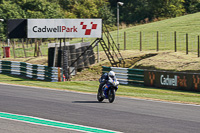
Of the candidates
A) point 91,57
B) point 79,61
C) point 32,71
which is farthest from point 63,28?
point 91,57

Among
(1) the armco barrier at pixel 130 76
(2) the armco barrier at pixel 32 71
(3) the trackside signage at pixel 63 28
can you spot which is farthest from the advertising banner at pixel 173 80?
(2) the armco barrier at pixel 32 71

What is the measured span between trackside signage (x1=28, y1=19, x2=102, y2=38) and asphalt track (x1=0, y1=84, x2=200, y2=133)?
477 inches

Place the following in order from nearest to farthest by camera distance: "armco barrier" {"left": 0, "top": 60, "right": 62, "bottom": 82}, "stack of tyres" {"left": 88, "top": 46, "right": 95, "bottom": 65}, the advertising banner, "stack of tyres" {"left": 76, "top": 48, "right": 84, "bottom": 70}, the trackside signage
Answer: the advertising banner < "armco barrier" {"left": 0, "top": 60, "right": 62, "bottom": 82} < the trackside signage < "stack of tyres" {"left": 76, "top": 48, "right": 84, "bottom": 70} < "stack of tyres" {"left": 88, "top": 46, "right": 95, "bottom": 65}

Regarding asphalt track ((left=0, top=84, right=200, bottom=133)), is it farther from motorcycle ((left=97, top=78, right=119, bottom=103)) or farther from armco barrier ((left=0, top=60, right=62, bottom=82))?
armco barrier ((left=0, top=60, right=62, bottom=82))

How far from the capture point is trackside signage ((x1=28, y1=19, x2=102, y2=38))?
3123 centimetres

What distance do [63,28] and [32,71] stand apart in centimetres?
407

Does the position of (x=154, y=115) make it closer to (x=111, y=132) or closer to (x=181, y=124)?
(x=181, y=124)

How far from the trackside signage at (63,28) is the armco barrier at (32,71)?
8.25 feet

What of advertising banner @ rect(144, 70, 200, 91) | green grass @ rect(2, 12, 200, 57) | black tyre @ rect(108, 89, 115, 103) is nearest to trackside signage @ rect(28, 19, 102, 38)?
advertising banner @ rect(144, 70, 200, 91)

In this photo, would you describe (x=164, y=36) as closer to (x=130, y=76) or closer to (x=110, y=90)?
(x=130, y=76)

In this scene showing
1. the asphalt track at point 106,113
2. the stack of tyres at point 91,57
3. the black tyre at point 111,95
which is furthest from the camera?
the stack of tyres at point 91,57

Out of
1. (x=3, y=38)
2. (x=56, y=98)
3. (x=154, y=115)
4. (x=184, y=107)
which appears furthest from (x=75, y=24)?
(x=3, y=38)

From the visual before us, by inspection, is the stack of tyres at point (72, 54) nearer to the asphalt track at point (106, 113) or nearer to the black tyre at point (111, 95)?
the asphalt track at point (106, 113)

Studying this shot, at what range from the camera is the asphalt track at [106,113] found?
38.6 ft
